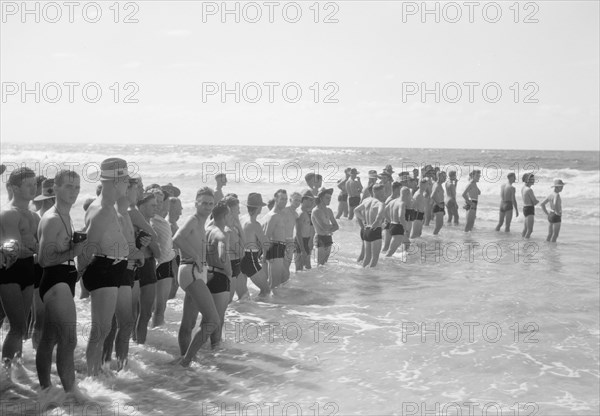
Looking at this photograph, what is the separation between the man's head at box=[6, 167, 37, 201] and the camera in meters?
5.31

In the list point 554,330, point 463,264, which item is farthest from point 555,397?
point 463,264

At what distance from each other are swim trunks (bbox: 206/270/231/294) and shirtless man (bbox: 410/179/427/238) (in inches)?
389

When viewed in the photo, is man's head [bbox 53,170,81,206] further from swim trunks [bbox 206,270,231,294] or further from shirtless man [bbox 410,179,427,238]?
shirtless man [bbox 410,179,427,238]

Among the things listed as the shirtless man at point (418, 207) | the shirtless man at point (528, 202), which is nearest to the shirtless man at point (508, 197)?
the shirtless man at point (528, 202)

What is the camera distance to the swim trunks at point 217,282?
625cm

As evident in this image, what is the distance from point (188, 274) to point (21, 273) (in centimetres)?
154

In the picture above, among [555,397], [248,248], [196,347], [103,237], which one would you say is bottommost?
[555,397]

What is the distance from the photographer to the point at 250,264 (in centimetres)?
884

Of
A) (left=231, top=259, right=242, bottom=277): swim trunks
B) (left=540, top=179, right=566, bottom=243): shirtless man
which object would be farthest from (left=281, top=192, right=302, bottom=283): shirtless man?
(left=540, top=179, right=566, bottom=243): shirtless man

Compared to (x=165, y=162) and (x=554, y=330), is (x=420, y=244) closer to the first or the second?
(x=554, y=330)

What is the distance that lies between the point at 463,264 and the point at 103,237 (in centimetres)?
966

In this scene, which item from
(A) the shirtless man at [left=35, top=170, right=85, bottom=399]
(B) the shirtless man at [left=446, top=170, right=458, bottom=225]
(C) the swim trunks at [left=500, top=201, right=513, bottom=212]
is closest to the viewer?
(A) the shirtless man at [left=35, top=170, right=85, bottom=399]

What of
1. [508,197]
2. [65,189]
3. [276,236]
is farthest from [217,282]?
[508,197]

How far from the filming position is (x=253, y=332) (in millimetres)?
7766
